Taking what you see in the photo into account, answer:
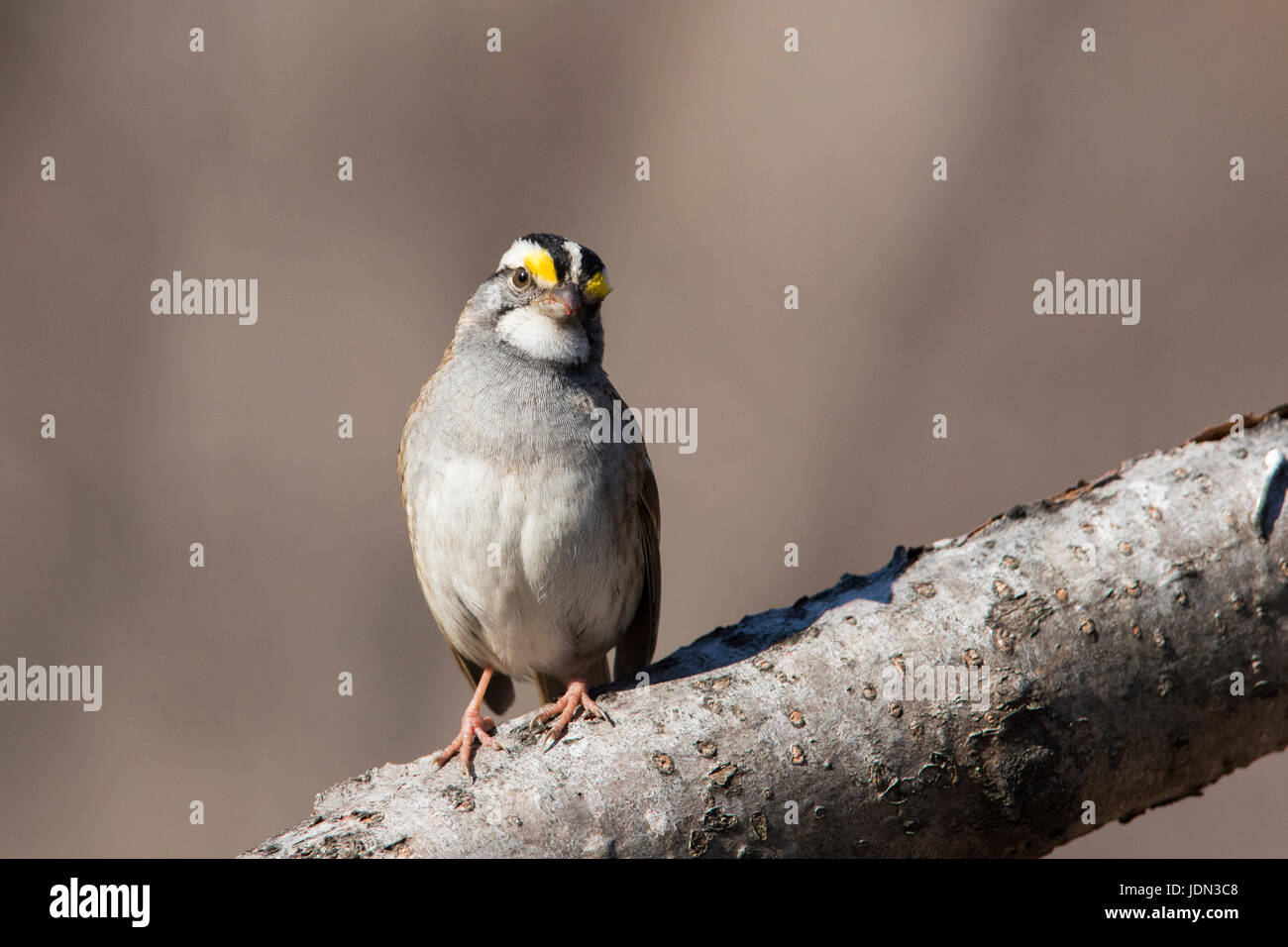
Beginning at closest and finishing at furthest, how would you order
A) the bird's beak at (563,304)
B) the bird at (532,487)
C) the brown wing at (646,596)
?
the bird at (532,487), the bird's beak at (563,304), the brown wing at (646,596)

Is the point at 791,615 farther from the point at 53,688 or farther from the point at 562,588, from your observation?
the point at 53,688

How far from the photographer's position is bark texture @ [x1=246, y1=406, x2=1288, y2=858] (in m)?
2.78

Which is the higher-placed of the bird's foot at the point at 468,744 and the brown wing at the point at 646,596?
the brown wing at the point at 646,596

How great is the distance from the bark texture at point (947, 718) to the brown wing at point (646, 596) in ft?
2.98

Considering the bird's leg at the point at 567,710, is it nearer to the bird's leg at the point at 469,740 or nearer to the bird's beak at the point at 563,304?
the bird's leg at the point at 469,740

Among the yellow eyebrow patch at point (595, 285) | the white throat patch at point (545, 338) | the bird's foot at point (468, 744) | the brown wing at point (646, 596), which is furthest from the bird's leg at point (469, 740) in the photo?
the yellow eyebrow patch at point (595, 285)

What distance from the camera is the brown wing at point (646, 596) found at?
420 cm

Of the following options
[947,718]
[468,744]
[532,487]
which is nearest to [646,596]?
[532,487]

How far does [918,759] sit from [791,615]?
634 mm

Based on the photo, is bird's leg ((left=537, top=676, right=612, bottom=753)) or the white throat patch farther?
the white throat patch

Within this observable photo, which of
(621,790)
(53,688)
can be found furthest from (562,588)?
(53,688)

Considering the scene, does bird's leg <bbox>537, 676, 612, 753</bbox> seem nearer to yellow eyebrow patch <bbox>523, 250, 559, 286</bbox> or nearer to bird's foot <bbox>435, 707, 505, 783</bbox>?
bird's foot <bbox>435, 707, 505, 783</bbox>

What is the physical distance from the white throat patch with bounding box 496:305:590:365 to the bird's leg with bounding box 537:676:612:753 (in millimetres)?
1298

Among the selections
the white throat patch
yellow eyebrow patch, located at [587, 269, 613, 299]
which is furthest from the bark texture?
yellow eyebrow patch, located at [587, 269, 613, 299]
